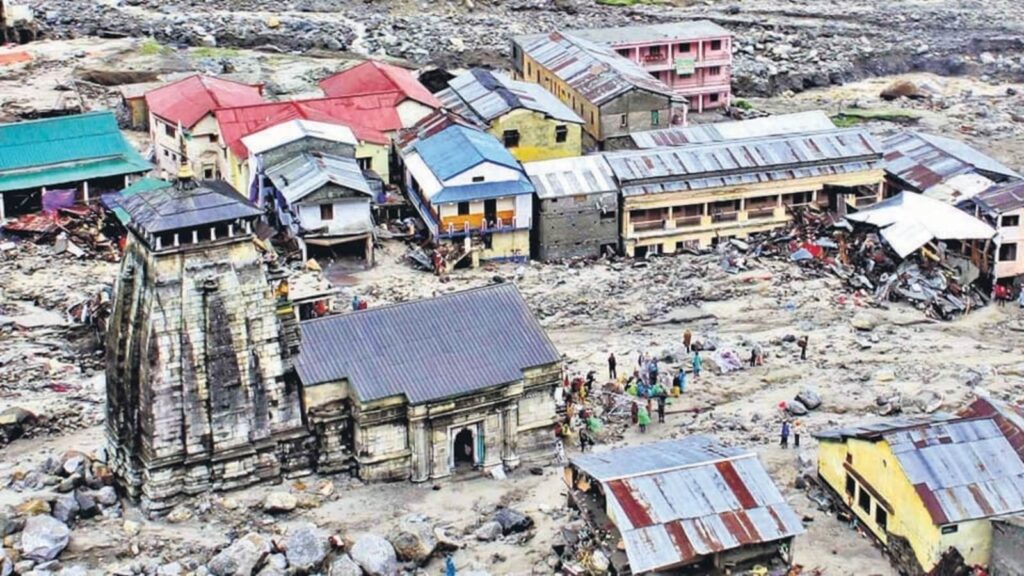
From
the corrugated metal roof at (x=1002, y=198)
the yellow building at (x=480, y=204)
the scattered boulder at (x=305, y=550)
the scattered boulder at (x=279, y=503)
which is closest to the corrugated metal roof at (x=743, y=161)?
the yellow building at (x=480, y=204)

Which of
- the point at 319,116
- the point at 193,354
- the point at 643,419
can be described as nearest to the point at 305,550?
the point at 193,354

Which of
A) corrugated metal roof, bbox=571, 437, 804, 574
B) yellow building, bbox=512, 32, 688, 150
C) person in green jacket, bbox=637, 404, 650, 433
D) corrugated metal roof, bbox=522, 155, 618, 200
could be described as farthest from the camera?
yellow building, bbox=512, 32, 688, 150

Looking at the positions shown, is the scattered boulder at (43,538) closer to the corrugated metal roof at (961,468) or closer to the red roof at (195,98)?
the corrugated metal roof at (961,468)

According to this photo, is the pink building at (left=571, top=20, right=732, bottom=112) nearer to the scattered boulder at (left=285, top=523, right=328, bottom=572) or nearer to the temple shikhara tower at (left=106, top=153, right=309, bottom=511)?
the temple shikhara tower at (left=106, top=153, right=309, bottom=511)

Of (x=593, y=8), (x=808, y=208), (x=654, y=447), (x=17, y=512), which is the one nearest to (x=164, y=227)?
(x=17, y=512)

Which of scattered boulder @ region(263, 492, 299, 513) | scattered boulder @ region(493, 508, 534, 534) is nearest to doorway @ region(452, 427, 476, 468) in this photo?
scattered boulder @ region(493, 508, 534, 534)

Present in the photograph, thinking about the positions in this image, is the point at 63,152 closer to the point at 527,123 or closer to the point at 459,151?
the point at 459,151

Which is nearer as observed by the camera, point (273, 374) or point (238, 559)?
point (238, 559)
